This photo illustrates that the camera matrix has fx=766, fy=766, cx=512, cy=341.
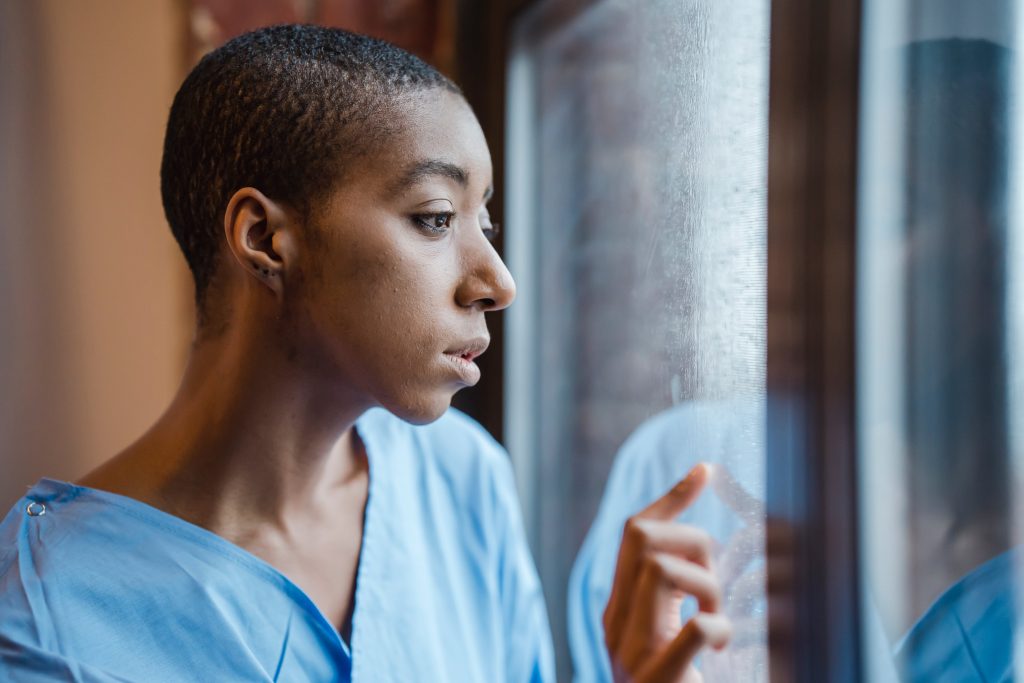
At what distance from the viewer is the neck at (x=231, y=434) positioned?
1.86 ft

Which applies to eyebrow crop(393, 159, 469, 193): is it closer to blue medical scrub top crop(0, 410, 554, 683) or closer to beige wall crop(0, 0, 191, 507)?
blue medical scrub top crop(0, 410, 554, 683)

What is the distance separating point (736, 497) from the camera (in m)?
0.53

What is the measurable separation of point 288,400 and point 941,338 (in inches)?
16.9

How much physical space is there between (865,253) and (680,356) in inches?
7.8

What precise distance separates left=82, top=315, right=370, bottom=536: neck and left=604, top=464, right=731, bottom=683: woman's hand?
0.78 ft

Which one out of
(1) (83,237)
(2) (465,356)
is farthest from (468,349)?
(1) (83,237)

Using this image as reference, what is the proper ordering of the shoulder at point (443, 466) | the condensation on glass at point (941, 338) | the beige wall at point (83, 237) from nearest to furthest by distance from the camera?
the condensation on glass at point (941, 338) → the shoulder at point (443, 466) → the beige wall at point (83, 237)

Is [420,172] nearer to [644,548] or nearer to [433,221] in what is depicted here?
[433,221]

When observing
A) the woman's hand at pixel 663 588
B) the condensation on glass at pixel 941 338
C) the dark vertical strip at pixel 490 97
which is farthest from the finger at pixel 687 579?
the dark vertical strip at pixel 490 97

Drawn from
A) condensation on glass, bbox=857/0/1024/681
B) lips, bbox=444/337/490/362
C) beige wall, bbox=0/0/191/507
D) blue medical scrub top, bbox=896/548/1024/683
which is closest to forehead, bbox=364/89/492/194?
lips, bbox=444/337/490/362

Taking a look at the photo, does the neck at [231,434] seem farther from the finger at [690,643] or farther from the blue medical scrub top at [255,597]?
the finger at [690,643]

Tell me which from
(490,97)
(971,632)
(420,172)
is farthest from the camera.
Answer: (490,97)

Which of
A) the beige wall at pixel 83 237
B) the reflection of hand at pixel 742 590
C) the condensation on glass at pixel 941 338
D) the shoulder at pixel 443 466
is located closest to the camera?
the condensation on glass at pixel 941 338

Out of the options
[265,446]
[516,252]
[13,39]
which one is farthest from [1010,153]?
[13,39]
